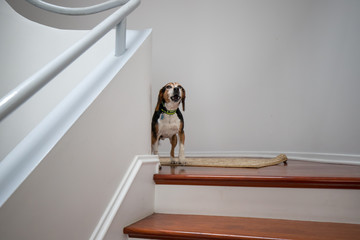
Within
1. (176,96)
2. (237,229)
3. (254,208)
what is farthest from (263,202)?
(176,96)

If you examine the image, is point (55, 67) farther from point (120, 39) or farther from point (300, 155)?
point (300, 155)

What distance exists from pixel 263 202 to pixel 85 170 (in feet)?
2.52

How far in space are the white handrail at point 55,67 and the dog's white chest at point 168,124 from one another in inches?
33.7

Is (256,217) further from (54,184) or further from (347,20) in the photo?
(347,20)

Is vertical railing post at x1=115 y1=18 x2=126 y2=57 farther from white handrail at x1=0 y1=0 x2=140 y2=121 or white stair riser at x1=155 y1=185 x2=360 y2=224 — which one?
white stair riser at x1=155 y1=185 x2=360 y2=224

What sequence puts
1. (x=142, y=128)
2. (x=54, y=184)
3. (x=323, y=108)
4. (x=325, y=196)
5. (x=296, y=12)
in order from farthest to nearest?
(x=296, y=12) < (x=323, y=108) < (x=142, y=128) < (x=325, y=196) < (x=54, y=184)

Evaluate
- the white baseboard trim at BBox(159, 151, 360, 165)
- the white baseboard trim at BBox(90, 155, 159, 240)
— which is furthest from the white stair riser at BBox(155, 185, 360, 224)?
the white baseboard trim at BBox(159, 151, 360, 165)

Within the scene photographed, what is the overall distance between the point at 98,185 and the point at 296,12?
2.69 metres

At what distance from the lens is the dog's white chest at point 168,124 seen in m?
2.08

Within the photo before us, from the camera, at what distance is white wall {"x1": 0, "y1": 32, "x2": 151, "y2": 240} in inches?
27.5

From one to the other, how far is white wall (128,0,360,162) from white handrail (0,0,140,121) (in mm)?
1825

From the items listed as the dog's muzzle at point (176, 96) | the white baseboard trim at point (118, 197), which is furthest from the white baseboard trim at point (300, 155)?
the white baseboard trim at point (118, 197)

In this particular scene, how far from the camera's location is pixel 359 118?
6.97 feet

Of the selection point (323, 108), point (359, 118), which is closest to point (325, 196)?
point (359, 118)
